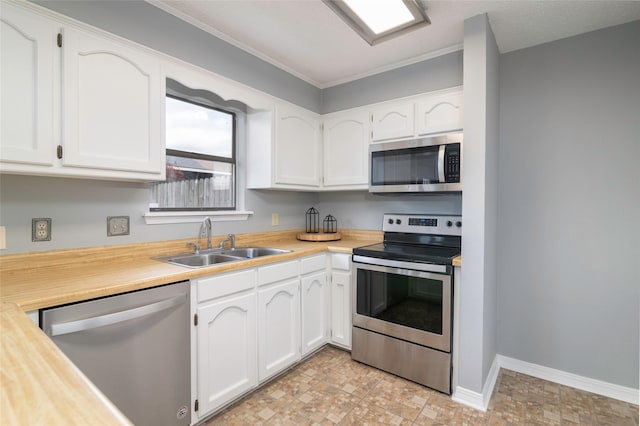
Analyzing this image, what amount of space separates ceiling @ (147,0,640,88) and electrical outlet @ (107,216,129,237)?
1.31 metres

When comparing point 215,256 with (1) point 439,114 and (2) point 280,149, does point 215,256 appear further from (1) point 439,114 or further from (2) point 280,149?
(1) point 439,114

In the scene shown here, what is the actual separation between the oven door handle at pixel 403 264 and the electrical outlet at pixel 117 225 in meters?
1.56

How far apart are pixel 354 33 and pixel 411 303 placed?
1.95 meters

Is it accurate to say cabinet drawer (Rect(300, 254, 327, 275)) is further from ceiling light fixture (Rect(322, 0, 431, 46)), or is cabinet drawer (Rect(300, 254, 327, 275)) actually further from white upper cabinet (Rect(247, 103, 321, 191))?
ceiling light fixture (Rect(322, 0, 431, 46))

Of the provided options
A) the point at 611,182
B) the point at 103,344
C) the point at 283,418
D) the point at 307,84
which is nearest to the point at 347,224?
the point at 307,84

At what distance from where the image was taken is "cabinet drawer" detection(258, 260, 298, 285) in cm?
201

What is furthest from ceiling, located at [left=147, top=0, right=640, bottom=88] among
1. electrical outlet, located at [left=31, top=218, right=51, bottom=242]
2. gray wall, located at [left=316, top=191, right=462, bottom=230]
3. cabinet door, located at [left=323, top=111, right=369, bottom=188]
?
electrical outlet, located at [left=31, top=218, right=51, bottom=242]

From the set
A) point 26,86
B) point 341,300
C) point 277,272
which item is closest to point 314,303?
point 341,300

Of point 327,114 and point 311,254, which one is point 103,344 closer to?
point 311,254

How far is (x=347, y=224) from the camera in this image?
315 centimetres

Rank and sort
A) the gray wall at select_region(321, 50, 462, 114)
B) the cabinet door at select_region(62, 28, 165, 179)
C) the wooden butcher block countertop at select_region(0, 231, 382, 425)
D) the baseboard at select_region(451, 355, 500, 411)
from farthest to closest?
Result: the gray wall at select_region(321, 50, 462, 114) → the baseboard at select_region(451, 355, 500, 411) → the cabinet door at select_region(62, 28, 165, 179) → the wooden butcher block countertop at select_region(0, 231, 382, 425)

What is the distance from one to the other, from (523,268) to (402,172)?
3.79 feet

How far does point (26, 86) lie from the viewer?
4.45 ft

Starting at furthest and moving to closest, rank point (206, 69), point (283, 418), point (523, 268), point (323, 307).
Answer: point (323, 307), point (523, 268), point (206, 69), point (283, 418)
